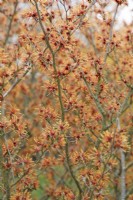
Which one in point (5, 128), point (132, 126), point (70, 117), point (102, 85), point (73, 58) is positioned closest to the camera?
point (5, 128)

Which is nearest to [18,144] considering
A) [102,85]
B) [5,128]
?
[5,128]

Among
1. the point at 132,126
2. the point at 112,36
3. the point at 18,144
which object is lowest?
the point at 18,144

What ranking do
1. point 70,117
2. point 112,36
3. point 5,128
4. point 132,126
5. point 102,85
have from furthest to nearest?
1. point 70,117
2. point 132,126
3. point 112,36
4. point 102,85
5. point 5,128

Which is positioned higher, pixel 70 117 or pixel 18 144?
pixel 70 117

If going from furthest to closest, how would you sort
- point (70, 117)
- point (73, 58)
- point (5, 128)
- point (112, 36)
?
point (70, 117) < point (112, 36) < point (73, 58) < point (5, 128)

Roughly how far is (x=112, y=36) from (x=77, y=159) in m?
2.16

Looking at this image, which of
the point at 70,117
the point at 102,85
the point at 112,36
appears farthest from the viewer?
the point at 70,117

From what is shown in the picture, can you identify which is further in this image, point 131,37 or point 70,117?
point 70,117

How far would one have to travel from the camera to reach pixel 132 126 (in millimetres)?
7059

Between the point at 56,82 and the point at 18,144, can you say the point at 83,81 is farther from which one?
the point at 18,144

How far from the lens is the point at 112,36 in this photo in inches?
246

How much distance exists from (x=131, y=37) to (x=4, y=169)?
313 centimetres

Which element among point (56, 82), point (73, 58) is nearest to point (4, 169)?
point (56, 82)

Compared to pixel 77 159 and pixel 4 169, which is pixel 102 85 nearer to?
pixel 77 159
